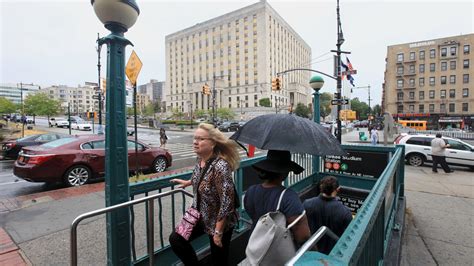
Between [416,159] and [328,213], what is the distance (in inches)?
498

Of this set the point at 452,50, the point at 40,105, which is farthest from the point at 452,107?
the point at 40,105

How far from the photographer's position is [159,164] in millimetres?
10344

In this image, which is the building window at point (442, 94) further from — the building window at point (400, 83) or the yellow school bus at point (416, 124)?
the yellow school bus at point (416, 124)

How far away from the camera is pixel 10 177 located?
9.52m

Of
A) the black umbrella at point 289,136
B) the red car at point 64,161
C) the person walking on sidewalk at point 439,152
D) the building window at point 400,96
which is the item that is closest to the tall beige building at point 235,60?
the building window at point 400,96

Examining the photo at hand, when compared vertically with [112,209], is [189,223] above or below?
below

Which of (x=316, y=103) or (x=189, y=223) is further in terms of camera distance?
(x=316, y=103)

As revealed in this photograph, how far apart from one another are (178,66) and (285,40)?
49298 mm

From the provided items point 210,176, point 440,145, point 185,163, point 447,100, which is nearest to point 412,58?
point 447,100

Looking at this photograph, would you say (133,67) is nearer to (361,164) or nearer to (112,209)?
(112,209)

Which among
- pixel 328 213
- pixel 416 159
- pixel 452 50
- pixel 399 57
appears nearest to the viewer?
pixel 328 213

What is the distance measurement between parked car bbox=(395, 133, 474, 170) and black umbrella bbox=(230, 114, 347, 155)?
1310 cm

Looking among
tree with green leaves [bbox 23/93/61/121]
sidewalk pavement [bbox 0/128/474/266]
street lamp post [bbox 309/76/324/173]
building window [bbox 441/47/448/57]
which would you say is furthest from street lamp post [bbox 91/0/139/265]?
building window [bbox 441/47/448/57]

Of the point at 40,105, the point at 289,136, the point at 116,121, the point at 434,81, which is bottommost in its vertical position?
the point at 289,136
